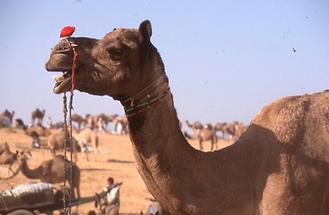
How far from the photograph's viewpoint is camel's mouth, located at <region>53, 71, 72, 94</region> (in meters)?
3.64

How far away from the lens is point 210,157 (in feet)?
13.3

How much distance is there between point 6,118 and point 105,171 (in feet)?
76.8

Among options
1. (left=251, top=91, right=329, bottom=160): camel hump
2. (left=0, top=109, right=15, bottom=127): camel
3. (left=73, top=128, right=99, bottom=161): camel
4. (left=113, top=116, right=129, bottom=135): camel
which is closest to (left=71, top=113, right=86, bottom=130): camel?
(left=113, top=116, right=129, bottom=135): camel

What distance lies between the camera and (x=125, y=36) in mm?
3852

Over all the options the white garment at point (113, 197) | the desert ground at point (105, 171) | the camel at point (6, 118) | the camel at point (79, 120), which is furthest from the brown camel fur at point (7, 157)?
the camel at point (79, 120)

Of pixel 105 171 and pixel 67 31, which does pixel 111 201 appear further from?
pixel 105 171

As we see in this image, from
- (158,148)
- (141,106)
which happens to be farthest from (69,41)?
(158,148)

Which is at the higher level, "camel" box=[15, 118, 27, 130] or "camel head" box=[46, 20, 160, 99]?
"camel" box=[15, 118, 27, 130]

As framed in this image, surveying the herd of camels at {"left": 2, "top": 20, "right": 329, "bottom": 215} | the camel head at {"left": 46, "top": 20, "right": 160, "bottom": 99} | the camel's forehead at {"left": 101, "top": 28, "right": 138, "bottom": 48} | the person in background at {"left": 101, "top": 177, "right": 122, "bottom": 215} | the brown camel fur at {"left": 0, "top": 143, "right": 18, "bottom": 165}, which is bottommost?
the person in background at {"left": 101, "top": 177, "right": 122, "bottom": 215}

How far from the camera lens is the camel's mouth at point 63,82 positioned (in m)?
3.64

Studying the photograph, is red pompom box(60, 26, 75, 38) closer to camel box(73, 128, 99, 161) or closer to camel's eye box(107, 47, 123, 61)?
camel's eye box(107, 47, 123, 61)

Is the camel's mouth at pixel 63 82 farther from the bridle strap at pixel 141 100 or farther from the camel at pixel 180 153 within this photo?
the bridle strap at pixel 141 100

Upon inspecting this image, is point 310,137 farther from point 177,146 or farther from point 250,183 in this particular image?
point 177,146

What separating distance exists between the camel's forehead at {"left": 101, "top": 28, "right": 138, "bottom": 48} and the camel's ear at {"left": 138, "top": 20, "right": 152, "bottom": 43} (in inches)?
1.9
